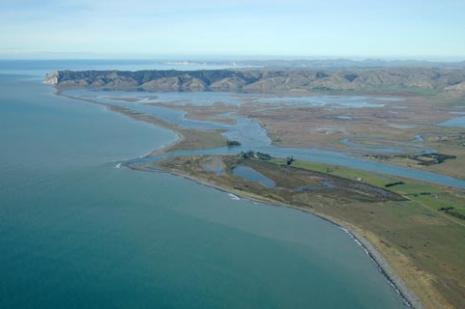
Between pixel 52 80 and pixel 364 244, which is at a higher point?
pixel 52 80

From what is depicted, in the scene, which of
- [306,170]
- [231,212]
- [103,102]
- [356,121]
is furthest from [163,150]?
[103,102]

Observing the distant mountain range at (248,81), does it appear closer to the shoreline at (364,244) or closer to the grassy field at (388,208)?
the shoreline at (364,244)

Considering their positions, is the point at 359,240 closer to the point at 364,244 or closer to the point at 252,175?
the point at 364,244

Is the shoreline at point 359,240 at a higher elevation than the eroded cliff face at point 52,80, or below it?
below

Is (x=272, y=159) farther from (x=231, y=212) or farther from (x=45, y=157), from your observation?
(x=45, y=157)

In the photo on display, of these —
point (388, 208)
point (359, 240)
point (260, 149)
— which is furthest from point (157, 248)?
point (260, 149)

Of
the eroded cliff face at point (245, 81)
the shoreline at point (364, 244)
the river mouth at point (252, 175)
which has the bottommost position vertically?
the shoreline at point (364, 244)

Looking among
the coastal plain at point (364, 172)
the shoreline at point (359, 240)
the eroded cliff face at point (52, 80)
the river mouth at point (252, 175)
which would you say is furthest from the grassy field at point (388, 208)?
the eroded cliff face at point (52, 80)

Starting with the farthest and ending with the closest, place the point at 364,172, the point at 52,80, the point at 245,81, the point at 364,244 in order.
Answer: the point at 245,81
the point at 52,80
the point at 364,172
the point at 364,244
